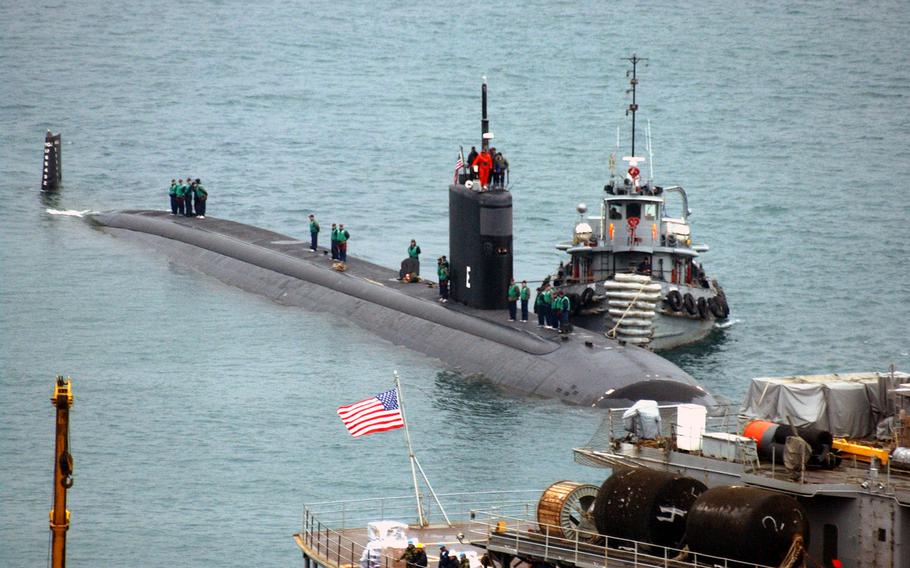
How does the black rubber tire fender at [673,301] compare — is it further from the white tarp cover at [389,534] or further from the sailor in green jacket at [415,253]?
the white tarp cover at [389,534]

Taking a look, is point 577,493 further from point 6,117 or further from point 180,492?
point 6,117

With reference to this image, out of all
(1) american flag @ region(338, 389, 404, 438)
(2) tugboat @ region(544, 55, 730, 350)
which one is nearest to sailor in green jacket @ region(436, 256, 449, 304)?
(2) tugboat @ region(544, 55, 730, 350)

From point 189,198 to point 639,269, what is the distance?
53.8 feet

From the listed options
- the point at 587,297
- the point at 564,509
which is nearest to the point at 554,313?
the point at 587,297

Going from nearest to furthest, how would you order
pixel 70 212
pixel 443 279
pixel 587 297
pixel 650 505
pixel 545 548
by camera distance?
1. pixel 650 505
2. pixel 545 548
3. pixel 443 279
4. pixel 587 297
5. pixel 70 212

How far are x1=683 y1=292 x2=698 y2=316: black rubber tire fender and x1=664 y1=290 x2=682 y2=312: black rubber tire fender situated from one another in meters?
0.20

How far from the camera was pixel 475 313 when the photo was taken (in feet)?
144

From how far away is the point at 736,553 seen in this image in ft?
70.8

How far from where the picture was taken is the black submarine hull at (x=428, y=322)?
129 feet

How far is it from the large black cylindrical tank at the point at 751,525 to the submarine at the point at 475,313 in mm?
16917

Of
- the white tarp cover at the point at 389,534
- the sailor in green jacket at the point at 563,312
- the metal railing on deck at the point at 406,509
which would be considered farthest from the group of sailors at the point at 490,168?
the white tarp cover at the point at 389,534

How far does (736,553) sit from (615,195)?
28.8 meters

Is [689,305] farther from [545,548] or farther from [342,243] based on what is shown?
[545,548]

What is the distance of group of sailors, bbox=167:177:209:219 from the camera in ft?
196
